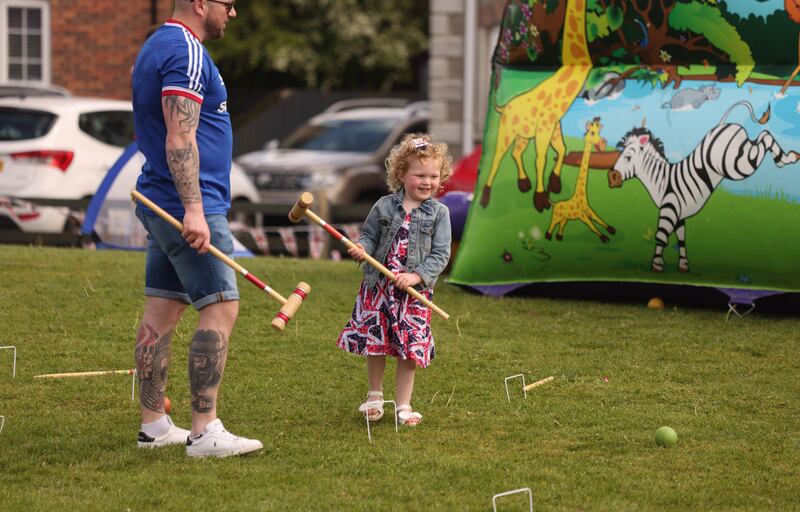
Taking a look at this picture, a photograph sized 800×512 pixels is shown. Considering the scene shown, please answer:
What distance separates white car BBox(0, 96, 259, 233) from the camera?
15.0m

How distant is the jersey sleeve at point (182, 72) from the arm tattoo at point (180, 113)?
2 cm

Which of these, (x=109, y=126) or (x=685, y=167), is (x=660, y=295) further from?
(x=109, y=126)

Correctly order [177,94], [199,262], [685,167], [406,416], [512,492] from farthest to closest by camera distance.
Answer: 1. [685,167]
2. [406,416]
3. [199,262]
4. [177,94]
5. [512,492]

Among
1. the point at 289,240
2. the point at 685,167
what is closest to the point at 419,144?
the point at 685,167

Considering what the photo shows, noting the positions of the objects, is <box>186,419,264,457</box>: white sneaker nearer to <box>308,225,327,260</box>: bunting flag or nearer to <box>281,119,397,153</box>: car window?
<box>308,225,327,260</box>: bunting flag

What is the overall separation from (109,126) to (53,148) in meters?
0.84

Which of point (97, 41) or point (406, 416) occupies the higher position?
point (97, 41)

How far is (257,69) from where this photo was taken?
3478 cm

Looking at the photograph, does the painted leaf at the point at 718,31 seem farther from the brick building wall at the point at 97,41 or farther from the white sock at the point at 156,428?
the brick building wall at the point at 97,41

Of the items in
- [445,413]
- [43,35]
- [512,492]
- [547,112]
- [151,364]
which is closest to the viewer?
[512,492]

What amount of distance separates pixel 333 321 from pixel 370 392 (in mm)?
2530

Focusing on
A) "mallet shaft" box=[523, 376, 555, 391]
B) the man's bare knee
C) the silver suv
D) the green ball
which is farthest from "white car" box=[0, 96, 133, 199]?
the green ball

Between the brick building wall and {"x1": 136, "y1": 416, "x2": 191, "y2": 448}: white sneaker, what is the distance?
56.0ft

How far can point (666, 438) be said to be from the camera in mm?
5844
